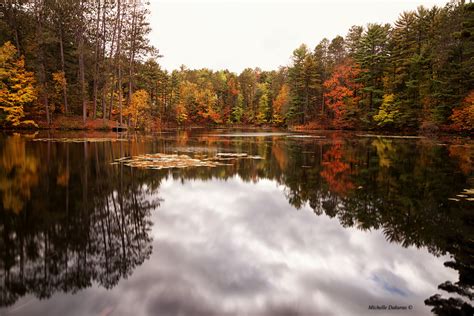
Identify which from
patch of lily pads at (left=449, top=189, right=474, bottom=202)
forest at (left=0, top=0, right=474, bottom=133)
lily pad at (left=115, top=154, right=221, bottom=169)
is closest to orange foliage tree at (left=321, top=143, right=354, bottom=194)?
patch of lily pads at (left=449, top=189, right=474, bottom=202)

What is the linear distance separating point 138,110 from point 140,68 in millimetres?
6703

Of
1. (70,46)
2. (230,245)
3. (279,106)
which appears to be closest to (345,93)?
(279,106)

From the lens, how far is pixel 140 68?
150 feet

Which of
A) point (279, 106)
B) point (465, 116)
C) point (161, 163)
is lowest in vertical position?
point (161, 163)

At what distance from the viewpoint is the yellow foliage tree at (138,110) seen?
41.2m

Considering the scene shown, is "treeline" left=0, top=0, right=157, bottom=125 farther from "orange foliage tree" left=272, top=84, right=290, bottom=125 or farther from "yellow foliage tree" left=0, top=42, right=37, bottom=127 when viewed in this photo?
"orange foliage tree" left=272, top=84, right=290, bottom=125

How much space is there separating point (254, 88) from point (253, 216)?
296ft

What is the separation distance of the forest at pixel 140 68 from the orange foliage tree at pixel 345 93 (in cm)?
17

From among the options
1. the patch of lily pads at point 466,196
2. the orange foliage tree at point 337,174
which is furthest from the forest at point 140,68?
the patch of lily pads at point 466,196

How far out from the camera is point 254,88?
9506 cm

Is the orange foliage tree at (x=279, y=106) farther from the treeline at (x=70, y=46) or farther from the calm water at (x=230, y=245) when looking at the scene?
the calm water at (x=230, y=245)

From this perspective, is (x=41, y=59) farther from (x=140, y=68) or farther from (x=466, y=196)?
(x=466, y=196)

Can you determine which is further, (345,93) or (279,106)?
(279,106)

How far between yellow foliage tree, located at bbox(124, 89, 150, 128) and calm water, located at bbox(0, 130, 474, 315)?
31396 mm
